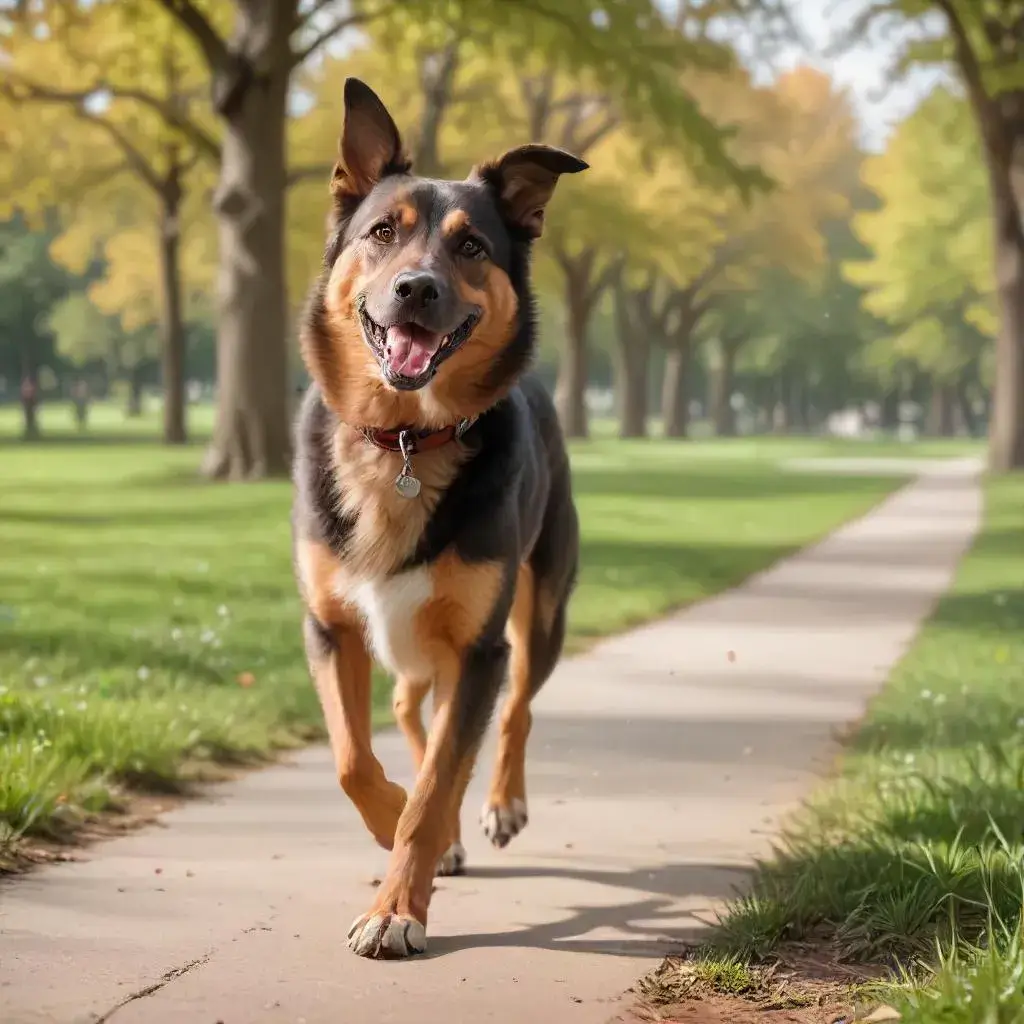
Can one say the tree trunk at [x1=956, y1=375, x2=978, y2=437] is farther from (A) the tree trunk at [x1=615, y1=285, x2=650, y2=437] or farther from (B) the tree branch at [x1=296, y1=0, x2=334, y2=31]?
(B) the tree branch at [x1=296, y1=0, x2=334, y2=31]

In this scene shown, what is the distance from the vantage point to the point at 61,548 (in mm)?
15930

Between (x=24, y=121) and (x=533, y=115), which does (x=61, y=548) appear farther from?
(x=533, y=115)

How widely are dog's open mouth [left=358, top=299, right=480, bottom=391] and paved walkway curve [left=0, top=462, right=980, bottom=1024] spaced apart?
1.62 metres

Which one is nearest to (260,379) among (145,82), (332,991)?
(145,82)

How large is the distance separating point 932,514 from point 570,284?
2279 cm

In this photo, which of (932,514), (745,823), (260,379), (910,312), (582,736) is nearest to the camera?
(745,823)

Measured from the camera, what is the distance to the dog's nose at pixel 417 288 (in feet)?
14.7

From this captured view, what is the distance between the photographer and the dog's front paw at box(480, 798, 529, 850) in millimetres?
5641

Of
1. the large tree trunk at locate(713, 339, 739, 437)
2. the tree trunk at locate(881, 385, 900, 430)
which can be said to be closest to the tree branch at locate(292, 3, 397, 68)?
the large tree trunk at locate(713, 339, 739, 437)

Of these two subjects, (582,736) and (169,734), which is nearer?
(169,734)

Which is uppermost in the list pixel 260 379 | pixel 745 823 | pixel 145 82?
pixel 145 82

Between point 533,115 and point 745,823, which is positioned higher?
point 533,115

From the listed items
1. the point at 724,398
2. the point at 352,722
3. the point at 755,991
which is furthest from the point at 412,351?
the point at 724,398

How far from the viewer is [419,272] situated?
178 inches
